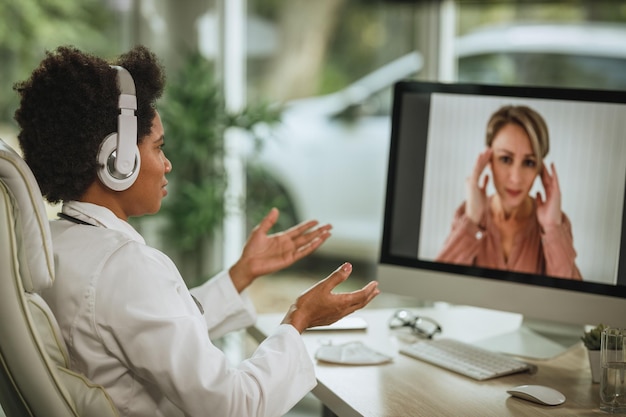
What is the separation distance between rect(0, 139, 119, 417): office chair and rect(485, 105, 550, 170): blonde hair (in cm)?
99

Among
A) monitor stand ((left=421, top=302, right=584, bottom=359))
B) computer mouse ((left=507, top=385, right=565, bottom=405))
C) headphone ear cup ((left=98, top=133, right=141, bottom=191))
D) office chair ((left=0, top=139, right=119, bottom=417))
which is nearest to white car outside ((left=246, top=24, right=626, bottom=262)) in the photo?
monitor stand ((left=421, top=302, right=584, bottom=359))

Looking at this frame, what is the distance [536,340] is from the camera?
1965mm

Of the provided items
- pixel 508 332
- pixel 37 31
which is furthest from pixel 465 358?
pixel 37 31

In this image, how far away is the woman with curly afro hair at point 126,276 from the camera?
1292 millimetres

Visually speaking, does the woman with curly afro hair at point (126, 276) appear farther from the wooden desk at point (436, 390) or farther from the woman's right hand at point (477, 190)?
the woman's right hand at point (477, 190)

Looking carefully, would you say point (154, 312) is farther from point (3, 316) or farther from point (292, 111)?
point (292, 111)

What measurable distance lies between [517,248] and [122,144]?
34.3 inches

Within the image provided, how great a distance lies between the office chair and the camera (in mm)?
1240

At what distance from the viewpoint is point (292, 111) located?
13.1 ft

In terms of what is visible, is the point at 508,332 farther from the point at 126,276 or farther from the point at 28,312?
the point at 28,312

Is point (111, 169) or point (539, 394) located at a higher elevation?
point (111, 169)

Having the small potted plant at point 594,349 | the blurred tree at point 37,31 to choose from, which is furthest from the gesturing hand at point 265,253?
the blurred tree at point 37,31

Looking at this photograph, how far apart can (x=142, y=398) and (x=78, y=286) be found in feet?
0.68

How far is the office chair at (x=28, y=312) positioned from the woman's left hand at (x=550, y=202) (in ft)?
3.16
